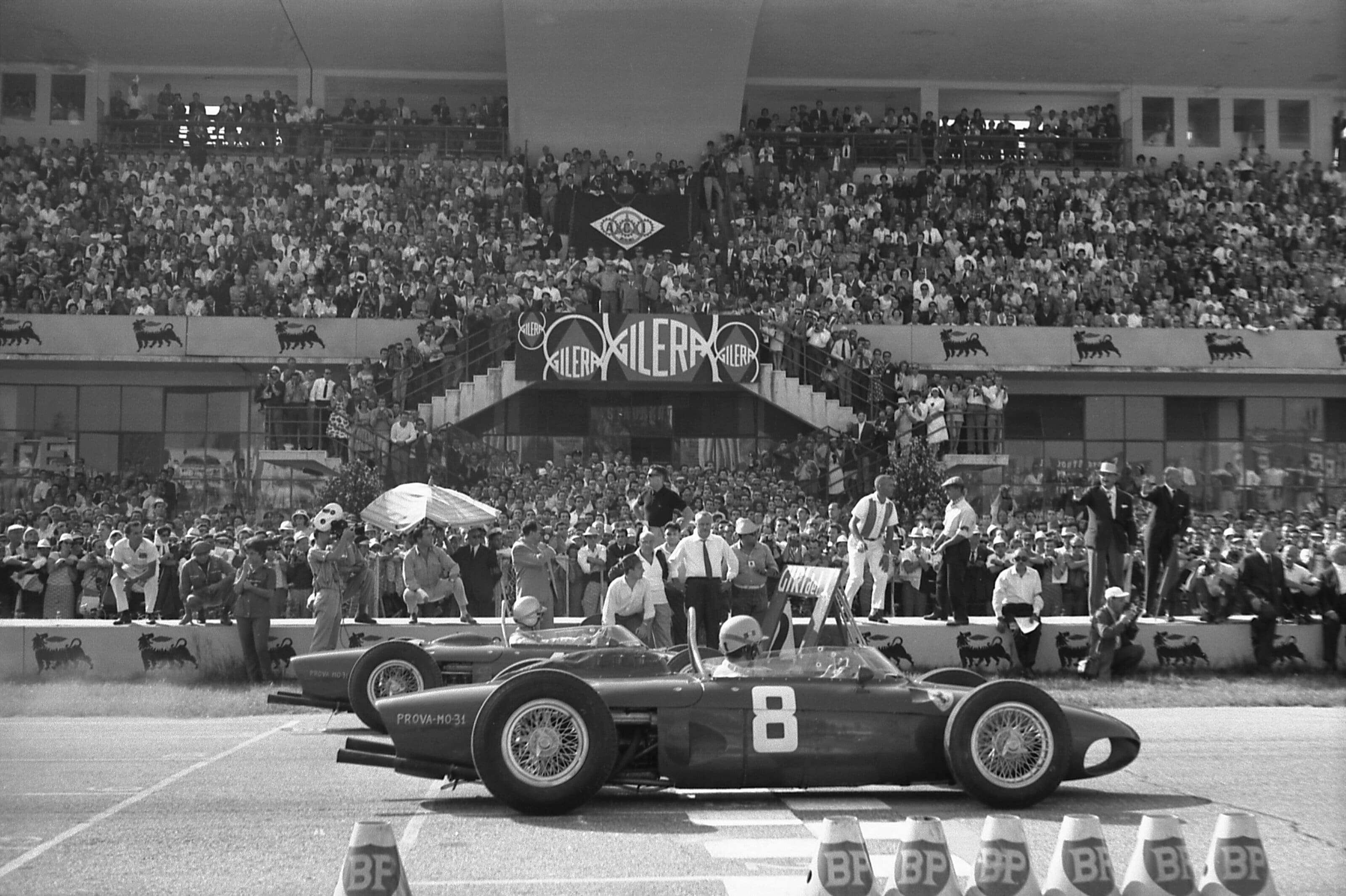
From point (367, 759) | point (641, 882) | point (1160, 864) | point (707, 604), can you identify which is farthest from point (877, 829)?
point (707, 604)

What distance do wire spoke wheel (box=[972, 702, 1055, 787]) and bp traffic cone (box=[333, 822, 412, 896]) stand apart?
4115 millimetres

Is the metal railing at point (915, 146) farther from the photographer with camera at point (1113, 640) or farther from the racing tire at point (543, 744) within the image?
the racing tire at point (543, 744)

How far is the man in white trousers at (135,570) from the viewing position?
706 inches

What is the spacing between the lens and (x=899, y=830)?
8016mm

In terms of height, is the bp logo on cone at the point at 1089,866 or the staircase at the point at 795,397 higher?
the staircase at the point at 795,397

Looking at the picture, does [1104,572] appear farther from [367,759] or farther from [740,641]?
[367,759]

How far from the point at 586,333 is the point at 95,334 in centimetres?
1125

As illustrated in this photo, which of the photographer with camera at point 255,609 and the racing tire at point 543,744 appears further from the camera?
the photographer with camera at point 255,609

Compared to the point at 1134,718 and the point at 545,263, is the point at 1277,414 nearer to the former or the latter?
the point at 545,263

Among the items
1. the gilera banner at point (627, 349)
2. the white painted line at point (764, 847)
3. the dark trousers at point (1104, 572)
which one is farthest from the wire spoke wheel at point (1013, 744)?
the gilera banner at point (627, 349)

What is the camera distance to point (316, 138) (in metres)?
38.6

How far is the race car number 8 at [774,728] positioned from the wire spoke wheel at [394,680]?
418 cm

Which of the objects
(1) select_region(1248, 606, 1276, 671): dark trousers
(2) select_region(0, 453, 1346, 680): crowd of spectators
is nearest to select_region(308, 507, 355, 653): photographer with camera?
(2) select_region(0, 453, 1346, 680): crowd of spectators

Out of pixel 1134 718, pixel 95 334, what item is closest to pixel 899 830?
pixel 1134 718
